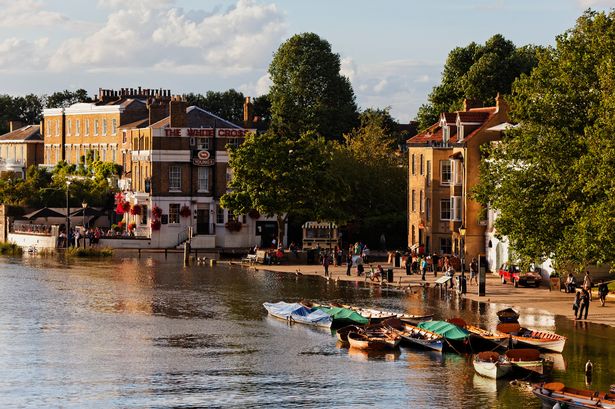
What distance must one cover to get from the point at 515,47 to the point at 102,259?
51.7 metres

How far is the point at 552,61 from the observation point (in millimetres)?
76625

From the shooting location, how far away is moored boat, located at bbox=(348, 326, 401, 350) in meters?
64.2

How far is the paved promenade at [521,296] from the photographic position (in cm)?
7419

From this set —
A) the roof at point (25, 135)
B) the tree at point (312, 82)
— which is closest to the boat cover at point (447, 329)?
the tree at point (312, 82)

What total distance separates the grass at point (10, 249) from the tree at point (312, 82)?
158 ft

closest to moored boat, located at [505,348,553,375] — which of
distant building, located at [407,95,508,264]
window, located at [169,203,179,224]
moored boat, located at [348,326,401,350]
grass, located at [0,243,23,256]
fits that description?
moored boat, located at [348,326,401,350]

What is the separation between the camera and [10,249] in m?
127

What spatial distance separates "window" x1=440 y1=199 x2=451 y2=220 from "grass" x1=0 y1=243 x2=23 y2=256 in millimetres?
42589

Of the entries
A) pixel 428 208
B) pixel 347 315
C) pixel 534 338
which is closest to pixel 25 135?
pixel 428 208

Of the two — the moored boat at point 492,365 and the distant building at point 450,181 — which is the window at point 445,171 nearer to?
the distant building at point 450,181

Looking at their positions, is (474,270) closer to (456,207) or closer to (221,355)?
(456,207)

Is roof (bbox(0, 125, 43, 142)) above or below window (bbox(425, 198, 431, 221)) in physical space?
above

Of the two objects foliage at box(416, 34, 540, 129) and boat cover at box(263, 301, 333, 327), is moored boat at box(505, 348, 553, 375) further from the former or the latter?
foliage at box(416, 34, 540, 129)

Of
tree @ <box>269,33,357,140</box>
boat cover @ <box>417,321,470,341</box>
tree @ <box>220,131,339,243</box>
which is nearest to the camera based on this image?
boat cover @ <box>417,321,470,341</box>
